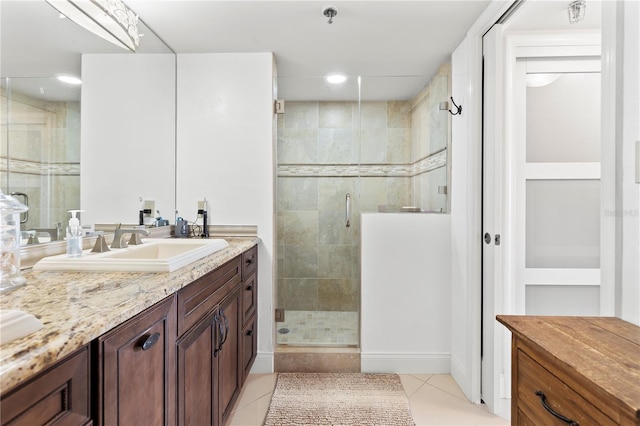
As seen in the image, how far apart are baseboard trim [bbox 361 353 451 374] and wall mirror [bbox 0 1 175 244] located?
1.99 meters

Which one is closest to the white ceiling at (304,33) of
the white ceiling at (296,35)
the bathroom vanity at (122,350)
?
the white ceiling at (296,35)

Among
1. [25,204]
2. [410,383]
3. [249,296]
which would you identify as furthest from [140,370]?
[410,383]

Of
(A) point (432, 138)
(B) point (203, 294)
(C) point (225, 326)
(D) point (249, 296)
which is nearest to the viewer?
(B) point (203, 294)

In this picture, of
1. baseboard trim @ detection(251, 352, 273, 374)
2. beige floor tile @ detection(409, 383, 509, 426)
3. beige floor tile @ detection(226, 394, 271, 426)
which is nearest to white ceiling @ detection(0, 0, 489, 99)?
beige floor tile @ detection(226, 394, 271, 426)

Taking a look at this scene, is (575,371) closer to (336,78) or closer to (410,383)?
(410,383)

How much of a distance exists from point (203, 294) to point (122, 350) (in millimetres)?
538

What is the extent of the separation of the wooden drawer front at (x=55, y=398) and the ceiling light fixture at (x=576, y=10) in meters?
2.43

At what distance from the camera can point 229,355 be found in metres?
1.68

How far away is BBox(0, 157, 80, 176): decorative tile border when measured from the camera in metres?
1.17

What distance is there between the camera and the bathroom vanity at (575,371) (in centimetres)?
64

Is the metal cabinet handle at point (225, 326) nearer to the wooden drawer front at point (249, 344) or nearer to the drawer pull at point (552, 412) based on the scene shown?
the wooden drawer front at point (249, 344)

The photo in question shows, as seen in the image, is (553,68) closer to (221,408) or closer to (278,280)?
(278,280)

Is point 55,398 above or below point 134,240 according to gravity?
below

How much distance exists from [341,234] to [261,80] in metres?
1.33
